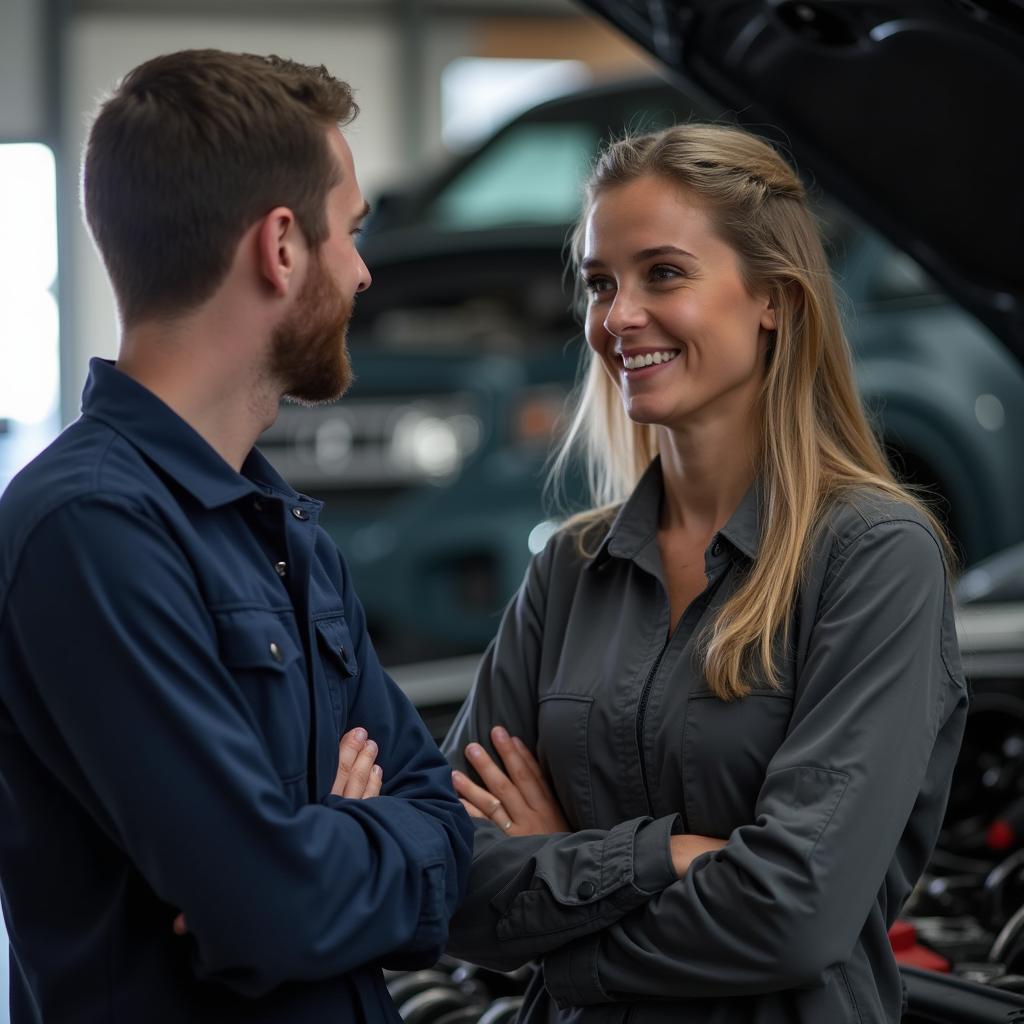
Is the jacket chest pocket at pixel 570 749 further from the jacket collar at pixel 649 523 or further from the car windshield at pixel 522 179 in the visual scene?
the car windshield at pixel 522 179

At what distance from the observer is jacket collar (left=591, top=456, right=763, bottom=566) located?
5.49ft

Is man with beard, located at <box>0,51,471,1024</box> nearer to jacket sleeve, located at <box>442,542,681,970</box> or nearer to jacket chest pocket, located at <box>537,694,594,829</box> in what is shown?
jacket sleeve, located at <box>442,542,681,970</box>

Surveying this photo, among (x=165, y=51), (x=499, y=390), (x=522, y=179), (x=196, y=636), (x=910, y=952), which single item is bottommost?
(x=499, y=390)

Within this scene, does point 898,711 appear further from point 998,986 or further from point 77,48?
point 77,48

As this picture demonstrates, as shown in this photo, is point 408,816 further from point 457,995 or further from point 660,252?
point 457,995

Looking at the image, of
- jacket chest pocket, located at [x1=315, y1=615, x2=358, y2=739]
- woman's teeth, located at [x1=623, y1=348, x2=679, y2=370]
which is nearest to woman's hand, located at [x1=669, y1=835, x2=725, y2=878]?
jacket chest pocket, located at [x1=315, y1=615, x2=358, y2=739]

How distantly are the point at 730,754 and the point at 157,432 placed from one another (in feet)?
2.29

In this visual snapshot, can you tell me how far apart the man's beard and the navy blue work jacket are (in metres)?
0.11

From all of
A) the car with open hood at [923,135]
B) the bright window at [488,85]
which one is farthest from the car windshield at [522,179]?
the bright window at [488,85]

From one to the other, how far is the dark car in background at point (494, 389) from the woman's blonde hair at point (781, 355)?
3266 millimetres

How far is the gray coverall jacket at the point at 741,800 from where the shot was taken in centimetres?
143

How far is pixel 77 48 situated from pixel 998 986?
9.35 metres

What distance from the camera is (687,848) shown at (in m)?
1.53

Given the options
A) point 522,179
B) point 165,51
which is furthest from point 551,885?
point 165,51
